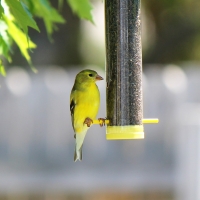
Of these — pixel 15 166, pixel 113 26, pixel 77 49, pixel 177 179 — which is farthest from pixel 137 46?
pixel 77 49

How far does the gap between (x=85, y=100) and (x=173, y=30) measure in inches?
374

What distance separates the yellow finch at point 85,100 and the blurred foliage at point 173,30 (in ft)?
28.1

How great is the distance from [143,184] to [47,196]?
54.7 inches

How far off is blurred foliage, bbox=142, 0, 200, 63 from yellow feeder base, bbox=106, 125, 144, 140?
29.5 ft

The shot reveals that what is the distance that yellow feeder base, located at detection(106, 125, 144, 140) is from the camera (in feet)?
12.2

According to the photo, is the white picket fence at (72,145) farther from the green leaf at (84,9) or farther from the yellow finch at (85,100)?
the green leaf at (84,9)

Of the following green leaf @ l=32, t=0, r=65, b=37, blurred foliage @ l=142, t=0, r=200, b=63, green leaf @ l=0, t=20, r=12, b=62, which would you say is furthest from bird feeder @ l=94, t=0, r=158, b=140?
blurred foliage @ l=142, t=0, r=200, b=63

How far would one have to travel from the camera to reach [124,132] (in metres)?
3.76

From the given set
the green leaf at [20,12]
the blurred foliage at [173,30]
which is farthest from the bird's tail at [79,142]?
the blurred foliage at [173,30]

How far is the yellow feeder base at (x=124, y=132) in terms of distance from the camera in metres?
3.71

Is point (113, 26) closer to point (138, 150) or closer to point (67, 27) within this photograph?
point (138, 150)

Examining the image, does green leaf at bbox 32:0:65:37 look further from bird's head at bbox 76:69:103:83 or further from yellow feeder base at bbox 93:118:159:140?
yellow feeder base at bbox 93:118:159:140

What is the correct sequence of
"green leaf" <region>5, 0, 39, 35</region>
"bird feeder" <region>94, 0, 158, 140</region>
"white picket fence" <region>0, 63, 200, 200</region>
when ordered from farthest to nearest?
1. "white picket fence" <region>0, 63, 200, 200</region>
2. "bird feeder" <region>94, 0, 158, 140</region>
3. "green leaf" <region>5, 0, 39, 35</region>

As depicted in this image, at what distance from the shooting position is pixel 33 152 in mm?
8930
